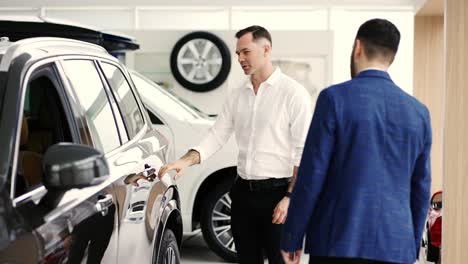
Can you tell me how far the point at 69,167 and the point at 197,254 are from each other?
5.96 metres

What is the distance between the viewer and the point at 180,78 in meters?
13.2

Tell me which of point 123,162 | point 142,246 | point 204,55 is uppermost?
point 204,55

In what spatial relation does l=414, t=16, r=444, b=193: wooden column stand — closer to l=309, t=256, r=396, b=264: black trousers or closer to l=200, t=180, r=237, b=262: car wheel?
l=200, t=180, r=237, b=262: car wheel

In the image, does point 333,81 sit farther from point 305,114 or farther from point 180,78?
point 305,114

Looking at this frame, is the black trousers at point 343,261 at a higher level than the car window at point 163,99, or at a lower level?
lower

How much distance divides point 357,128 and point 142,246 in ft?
3.76

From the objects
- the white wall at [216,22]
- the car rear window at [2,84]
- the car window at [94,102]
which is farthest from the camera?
the white wall at [216,22]

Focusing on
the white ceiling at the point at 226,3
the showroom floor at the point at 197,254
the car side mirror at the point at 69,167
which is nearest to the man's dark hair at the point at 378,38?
the car side mirror at the point at 69,167

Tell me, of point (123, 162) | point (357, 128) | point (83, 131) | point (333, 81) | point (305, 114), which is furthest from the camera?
point (333, 81)

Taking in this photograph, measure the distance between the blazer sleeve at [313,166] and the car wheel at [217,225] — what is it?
471cm

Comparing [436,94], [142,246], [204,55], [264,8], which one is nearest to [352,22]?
[264,8]

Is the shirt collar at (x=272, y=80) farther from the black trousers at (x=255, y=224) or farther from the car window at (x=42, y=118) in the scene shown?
the car window at (x=42, y=118)

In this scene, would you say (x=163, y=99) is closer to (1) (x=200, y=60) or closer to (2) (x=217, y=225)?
(2) (x=217, y=225)

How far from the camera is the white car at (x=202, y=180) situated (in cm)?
816
